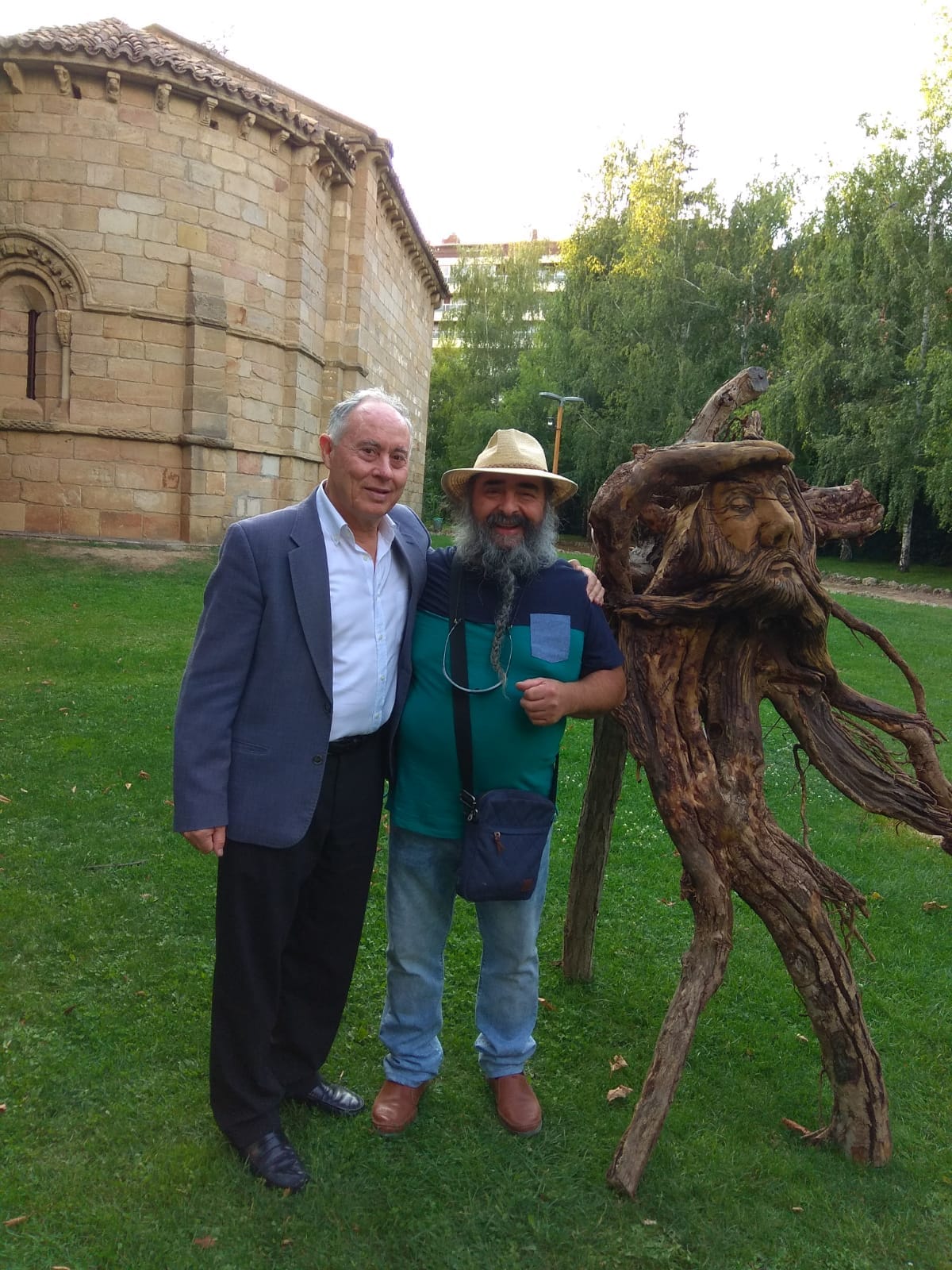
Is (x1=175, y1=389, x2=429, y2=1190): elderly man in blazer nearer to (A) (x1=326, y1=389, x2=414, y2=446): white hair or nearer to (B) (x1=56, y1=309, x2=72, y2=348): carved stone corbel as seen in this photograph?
(A) (x1=326, y1=389, x2=414, y2=446): white hair

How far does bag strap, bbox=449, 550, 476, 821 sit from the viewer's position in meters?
2.84

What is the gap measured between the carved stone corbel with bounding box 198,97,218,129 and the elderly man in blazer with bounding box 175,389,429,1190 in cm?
1570

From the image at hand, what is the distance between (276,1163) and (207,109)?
17067 millimetres

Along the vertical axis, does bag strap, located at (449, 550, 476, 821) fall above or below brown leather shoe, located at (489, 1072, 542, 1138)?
above

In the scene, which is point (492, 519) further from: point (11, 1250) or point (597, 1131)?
point (11, 1250)

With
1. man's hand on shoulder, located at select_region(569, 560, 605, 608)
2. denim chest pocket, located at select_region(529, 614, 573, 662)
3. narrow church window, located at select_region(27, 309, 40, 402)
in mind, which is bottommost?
denim chest pocket, located at select_region(529, 614, 573, 662)

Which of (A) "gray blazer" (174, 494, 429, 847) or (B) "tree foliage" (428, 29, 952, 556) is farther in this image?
(B) "tree foliage" (428, 29, 952, 556)

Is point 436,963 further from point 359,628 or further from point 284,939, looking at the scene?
point 359,628

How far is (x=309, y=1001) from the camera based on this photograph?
3182mm

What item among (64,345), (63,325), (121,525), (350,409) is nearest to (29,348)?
(64,345)

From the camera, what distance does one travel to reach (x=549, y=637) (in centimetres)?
288

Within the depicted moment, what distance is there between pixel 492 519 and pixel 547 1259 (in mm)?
2160

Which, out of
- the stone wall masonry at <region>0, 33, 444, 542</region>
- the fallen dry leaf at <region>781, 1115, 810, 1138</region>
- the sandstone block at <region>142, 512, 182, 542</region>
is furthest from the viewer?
the sandstone block at <region>142, 512, 182, 542</region>

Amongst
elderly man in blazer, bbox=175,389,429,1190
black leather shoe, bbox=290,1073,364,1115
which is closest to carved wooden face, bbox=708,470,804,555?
elderly man in blazer, bbox=175,389,429,1190
